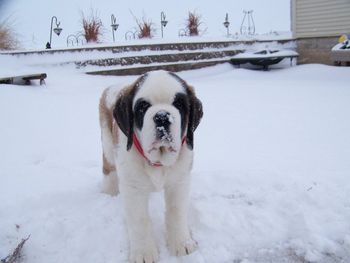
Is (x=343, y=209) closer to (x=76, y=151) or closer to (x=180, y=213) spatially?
(x=180, y=213)

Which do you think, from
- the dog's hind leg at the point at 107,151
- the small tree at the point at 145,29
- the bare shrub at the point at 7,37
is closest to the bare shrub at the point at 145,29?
the small tree at the point at 145,29

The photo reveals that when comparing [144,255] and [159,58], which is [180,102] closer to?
[144,255]

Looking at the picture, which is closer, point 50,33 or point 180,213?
point 180,213

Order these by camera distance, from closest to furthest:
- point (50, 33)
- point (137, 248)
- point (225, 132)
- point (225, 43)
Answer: point (137, 248)
point (225, 132)
point (50, 33)
point (225, 43)

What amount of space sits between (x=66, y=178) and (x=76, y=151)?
2.77 feet

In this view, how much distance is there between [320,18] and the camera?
44.4 ft

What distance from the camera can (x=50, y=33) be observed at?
38.3 feet

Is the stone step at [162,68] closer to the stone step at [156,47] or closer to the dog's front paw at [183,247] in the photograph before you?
the stone step at [156,47]

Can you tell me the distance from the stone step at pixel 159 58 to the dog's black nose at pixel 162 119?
8895mm

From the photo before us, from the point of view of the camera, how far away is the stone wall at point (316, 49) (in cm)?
1348

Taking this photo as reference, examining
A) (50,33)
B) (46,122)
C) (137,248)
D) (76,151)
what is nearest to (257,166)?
(137,248)

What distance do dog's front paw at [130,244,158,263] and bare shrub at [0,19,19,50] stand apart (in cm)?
1120

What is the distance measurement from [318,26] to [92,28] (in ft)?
29.5

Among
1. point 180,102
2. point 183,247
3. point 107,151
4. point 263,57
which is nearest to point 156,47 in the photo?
point 263,57
